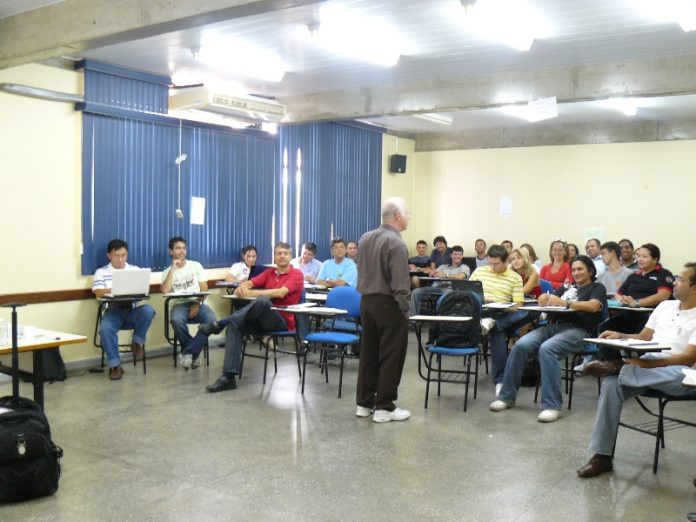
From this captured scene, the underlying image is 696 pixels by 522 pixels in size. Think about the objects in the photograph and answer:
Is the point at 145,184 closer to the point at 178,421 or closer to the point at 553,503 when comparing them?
the point at 178,421

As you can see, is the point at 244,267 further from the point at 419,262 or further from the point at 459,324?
the point at 419,262

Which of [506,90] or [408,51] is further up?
[408,51]

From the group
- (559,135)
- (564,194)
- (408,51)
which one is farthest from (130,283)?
(559,135)

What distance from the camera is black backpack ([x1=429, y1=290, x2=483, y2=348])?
5693mm

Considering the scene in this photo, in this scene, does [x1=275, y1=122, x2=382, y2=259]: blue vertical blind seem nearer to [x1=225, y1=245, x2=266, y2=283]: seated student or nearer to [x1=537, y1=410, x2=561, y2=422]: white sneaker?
[x1=225, y1=245, x2=266, y2=283]: seated student

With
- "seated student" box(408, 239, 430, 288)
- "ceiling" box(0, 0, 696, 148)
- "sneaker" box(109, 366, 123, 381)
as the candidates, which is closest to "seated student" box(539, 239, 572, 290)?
"ceiling" box(0, 0, 696, 148)

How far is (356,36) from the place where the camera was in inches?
243

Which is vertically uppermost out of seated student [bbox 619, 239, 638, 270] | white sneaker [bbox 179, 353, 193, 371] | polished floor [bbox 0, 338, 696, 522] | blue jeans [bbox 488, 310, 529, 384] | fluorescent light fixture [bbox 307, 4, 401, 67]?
fluorescent light fixture [bbox 307, 4, 401, 67]

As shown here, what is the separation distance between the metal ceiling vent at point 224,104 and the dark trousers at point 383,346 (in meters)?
3.44

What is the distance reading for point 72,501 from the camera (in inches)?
144

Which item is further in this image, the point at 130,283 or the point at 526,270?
the point at 526,270

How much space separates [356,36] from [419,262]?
5498 mm

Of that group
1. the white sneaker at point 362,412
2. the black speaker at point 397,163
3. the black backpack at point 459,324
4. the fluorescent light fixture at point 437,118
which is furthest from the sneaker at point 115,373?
the black speaker at point 397,163

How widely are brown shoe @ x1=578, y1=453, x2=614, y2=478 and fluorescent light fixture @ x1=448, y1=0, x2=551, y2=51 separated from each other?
122 inches
